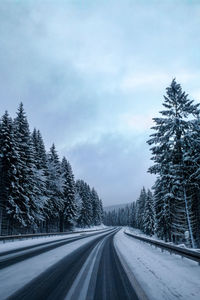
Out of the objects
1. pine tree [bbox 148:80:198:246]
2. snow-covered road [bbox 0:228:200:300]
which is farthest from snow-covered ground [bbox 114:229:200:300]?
pine tree [bbox 148:80:198:246]

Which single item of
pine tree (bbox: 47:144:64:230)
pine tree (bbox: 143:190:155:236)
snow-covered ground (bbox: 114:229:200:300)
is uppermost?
pine tree (bbox: 47:144:64:230)

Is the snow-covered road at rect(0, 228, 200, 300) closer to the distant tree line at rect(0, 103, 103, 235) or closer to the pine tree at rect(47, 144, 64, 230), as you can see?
the distant tree line at rect(0, 103, 103, 235)

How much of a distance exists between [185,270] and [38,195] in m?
23.5

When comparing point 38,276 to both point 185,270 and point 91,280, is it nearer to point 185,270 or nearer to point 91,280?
point 91,280

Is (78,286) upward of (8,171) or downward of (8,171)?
downward

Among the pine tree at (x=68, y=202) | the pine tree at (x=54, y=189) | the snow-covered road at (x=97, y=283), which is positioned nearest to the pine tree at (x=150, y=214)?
the pine tree at (x=68, y=202)

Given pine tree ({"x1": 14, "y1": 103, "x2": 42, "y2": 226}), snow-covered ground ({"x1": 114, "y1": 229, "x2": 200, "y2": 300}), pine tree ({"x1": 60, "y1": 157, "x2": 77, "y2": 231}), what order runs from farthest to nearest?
pine tree ({"x1": 60, "y1": 157, "x2": 77, "y2": 231}) → pine tree ({"x1": 14, "y1": 103, "x2": 42, "y2": 226}) → snow-covered ground ({"x1": 114, "y1": 229, "x2": 200, "y2": 300})

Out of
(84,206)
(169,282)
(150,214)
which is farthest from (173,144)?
(84,206)

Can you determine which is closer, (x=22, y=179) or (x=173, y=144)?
(x=173, y=144)

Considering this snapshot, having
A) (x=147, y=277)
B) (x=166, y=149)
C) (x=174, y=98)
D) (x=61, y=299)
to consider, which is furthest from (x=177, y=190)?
(x=61, y=299)

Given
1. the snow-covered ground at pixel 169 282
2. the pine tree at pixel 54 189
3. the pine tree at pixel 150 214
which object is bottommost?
the pine tree at pixel 150 214

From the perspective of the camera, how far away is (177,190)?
1611cm

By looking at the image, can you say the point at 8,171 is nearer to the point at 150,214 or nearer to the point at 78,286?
the point at 78,286

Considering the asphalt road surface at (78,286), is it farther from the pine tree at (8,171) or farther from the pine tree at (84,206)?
the pine tree at (84,206)
